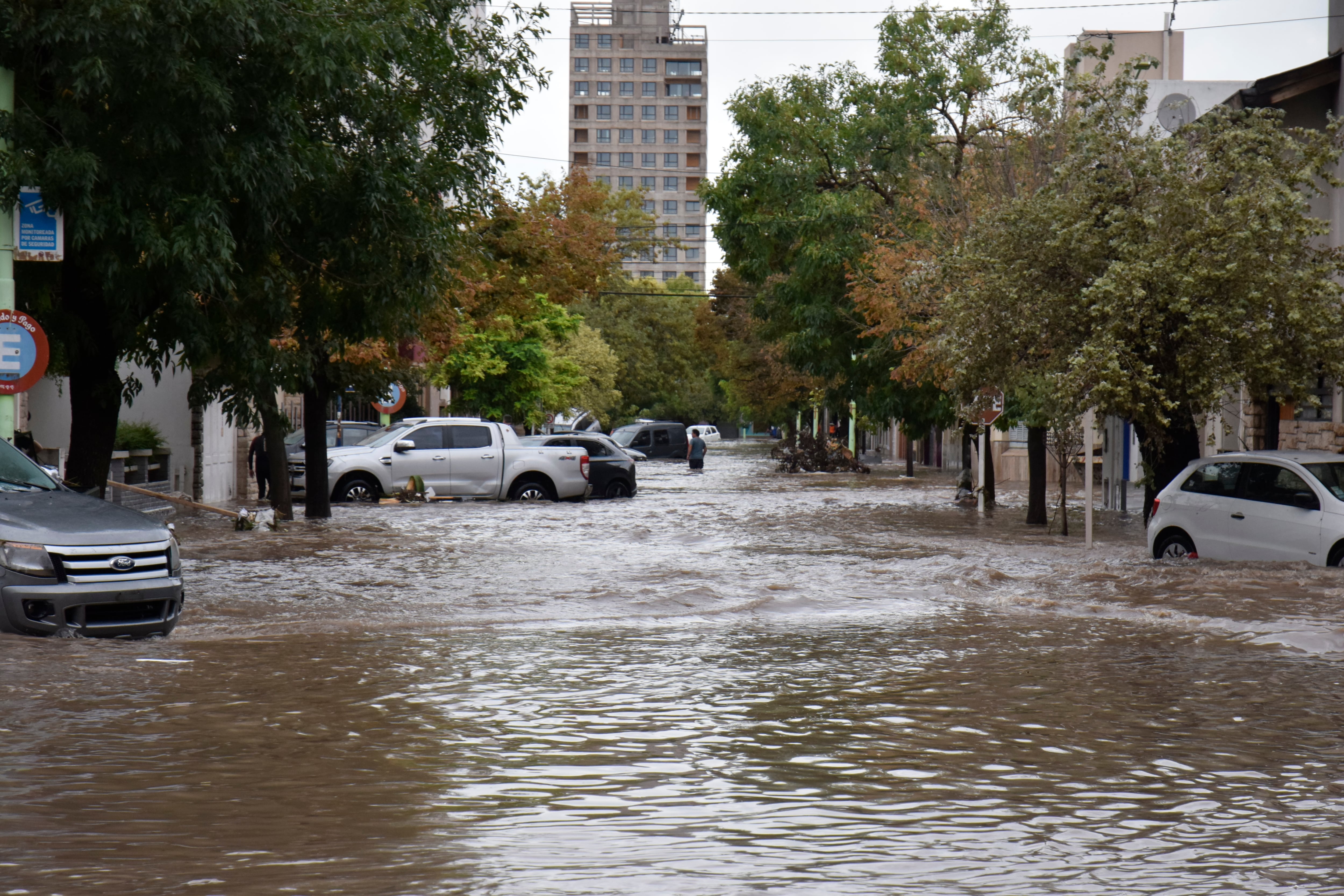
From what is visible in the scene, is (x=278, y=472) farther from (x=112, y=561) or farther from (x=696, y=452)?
(x=696, y=452)

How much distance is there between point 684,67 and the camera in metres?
164

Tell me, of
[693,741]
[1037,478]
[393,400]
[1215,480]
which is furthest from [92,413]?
[1037,478]

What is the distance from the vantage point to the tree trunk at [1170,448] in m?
20.8

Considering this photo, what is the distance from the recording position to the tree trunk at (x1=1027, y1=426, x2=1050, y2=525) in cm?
2662

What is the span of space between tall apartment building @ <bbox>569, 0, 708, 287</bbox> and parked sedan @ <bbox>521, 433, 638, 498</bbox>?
128621 mm

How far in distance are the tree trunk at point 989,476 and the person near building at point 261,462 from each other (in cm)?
1324

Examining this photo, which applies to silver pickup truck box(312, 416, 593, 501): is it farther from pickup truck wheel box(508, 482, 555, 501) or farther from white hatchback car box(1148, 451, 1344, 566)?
white hatchback car box(1148, 451, 1344, 566)

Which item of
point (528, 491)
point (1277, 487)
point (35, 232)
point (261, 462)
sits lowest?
point (528, 491)

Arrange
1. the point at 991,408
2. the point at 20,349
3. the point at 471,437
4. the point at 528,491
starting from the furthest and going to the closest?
the point at 528,491 < the point at 471,437 < the point at 991,408 < the point at 20,349

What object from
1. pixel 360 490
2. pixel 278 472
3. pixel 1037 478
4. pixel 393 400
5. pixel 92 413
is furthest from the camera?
pixel 360 490

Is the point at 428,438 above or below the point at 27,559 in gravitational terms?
above

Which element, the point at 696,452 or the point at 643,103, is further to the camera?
the point at 643,103

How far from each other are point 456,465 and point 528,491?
1.69 metres

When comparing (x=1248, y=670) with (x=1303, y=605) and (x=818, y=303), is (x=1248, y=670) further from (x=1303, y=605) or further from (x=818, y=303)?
(x=818, y=303)
